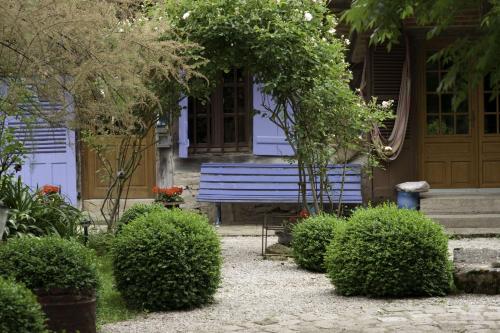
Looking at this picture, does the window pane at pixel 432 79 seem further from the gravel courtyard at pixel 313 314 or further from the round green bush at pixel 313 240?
the gravel courtyard at pixel 313 314

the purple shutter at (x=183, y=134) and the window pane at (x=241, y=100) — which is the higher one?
the window pane at (x=241, y=100)

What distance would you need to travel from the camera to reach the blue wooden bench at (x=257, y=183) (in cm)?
1373

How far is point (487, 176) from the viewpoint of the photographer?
14.0 metres

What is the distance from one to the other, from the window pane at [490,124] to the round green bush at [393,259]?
269 inches

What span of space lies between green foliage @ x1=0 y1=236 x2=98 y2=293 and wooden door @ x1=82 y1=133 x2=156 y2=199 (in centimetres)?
844

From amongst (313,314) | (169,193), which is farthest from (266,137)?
(313,314)

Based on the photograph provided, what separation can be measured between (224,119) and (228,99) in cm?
35

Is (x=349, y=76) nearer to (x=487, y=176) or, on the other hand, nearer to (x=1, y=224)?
(x=487, y=176)

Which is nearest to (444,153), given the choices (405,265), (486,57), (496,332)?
(405,265)

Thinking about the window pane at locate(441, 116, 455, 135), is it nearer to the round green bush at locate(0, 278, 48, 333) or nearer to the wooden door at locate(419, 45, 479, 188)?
the wooden door at locate(419, 45, 479, 188)

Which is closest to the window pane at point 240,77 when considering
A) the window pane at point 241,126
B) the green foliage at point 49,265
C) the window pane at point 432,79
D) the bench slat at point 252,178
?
the window pane at point 241,126

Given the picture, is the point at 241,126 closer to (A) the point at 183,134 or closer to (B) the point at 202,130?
(B) the point at 202,130

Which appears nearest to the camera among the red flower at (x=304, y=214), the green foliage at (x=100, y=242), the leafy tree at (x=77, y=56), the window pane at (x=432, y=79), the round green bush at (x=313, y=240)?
the leafy tree at (x=77, y=56)

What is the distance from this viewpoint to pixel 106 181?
570 inches
